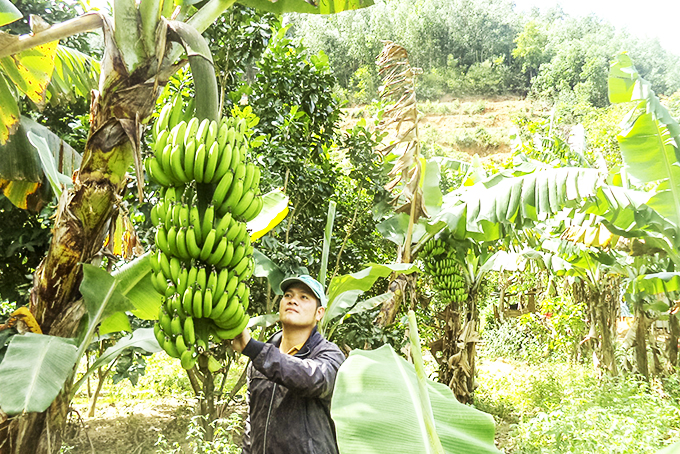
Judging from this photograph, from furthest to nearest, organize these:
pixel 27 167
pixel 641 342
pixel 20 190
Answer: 1. pixel 641 342
2. pixel 20 190
3. pixel 27 167

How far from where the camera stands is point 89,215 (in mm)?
1428

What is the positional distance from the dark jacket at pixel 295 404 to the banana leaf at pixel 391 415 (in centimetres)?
38

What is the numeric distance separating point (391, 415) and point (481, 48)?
4107 cm

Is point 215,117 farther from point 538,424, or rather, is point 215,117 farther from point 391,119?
point 538,424

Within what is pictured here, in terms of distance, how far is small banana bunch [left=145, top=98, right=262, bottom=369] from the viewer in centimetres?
113

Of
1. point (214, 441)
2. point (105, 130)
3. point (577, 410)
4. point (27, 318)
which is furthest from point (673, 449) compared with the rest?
point (577, 410)

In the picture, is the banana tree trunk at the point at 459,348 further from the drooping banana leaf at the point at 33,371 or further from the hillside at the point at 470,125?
the hillside at the point at 470,125

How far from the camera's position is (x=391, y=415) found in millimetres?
953

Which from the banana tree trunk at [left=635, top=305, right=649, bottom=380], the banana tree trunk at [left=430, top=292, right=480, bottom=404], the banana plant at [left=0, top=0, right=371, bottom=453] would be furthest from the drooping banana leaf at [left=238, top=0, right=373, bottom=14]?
the banana tree trunk at [left=635, top=305, right=649, bottom=380]

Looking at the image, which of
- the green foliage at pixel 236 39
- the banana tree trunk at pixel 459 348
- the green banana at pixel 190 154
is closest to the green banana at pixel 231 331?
the green banana at pixel 190 154

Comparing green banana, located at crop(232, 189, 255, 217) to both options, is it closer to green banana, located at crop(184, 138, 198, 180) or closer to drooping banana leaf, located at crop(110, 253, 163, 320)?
green banana, located at crop(184, 138, 198, 180)

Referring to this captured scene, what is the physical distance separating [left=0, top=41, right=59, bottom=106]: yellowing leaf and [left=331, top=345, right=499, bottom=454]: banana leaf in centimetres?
205

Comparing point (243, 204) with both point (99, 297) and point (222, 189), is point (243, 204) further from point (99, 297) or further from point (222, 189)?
point (99, 297)

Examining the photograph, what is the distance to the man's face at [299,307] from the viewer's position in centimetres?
179
